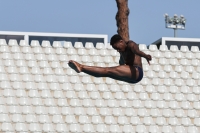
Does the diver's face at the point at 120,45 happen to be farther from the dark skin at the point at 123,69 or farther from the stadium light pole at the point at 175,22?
the stadium light pole at the point at 175,22

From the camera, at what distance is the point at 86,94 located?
22875mm

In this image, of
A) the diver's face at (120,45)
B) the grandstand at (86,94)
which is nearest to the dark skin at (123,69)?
the diver's face at (120,45)

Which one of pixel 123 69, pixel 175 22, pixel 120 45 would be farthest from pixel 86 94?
pixel 175 22

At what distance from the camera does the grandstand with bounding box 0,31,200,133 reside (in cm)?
2222

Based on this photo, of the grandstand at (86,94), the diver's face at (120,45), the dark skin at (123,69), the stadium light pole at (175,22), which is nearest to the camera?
the diver's face at (120,45)

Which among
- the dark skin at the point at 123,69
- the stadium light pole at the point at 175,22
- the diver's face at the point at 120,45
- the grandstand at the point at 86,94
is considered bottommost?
the stadium light pole at the point at 175,22

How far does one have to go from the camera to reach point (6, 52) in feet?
75.0

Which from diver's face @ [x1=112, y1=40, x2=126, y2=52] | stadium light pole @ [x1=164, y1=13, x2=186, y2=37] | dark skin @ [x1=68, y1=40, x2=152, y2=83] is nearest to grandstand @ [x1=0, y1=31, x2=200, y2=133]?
dark skin @ [x1=68, y1=40, x2=152, y2=83]

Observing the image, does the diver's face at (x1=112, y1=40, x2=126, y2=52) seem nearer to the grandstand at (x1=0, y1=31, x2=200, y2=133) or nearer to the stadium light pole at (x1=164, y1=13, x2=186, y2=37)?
the grandstand at (x1=0, y1=31, x2=200, y2=133)

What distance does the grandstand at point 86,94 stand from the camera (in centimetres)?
2222

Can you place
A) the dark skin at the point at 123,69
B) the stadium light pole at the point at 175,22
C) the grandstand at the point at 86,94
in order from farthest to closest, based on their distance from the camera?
the stadium light pole at the point at 175,22 < the grandstand at the point at 86,94 < the dark skin at the point at 123,69

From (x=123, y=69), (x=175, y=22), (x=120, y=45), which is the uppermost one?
(x=120, y=45)

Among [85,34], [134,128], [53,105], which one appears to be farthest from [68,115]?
[85,34]

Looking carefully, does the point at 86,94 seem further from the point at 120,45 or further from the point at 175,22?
the point at 175,22
